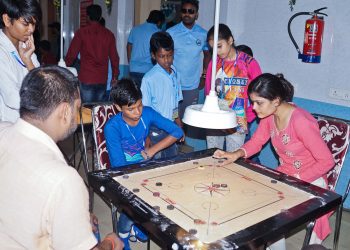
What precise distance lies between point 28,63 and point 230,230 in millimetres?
1514

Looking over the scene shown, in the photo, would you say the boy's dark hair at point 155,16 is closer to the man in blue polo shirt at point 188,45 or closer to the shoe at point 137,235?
the man in blue polo shirt at point 188,45

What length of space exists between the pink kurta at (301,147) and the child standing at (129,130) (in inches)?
20.5

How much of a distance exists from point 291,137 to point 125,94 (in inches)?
37.4

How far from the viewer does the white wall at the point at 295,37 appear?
308 centimetres

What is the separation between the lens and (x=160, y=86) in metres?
2.76

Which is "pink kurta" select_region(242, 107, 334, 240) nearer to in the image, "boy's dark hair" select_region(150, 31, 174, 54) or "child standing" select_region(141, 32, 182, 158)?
"child standing" select_region(141, 32, 182, 158)

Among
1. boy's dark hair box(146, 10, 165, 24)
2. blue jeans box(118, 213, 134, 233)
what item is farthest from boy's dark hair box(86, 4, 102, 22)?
blue jeans box(118, 213, 134, 233)

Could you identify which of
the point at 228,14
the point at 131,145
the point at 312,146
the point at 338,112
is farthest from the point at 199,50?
the point at 312,146

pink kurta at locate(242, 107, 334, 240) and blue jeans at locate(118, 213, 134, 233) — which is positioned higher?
pink kurta at locate(242, 107, 334, 240)

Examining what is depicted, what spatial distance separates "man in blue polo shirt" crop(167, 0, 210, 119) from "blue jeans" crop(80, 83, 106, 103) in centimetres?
111

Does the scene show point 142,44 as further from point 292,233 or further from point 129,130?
point 292,233

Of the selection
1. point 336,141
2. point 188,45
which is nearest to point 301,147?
point 336,141

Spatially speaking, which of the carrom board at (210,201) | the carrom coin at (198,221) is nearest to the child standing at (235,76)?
the carrom board at (210,201)

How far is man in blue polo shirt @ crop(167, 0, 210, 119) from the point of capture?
3.79m
